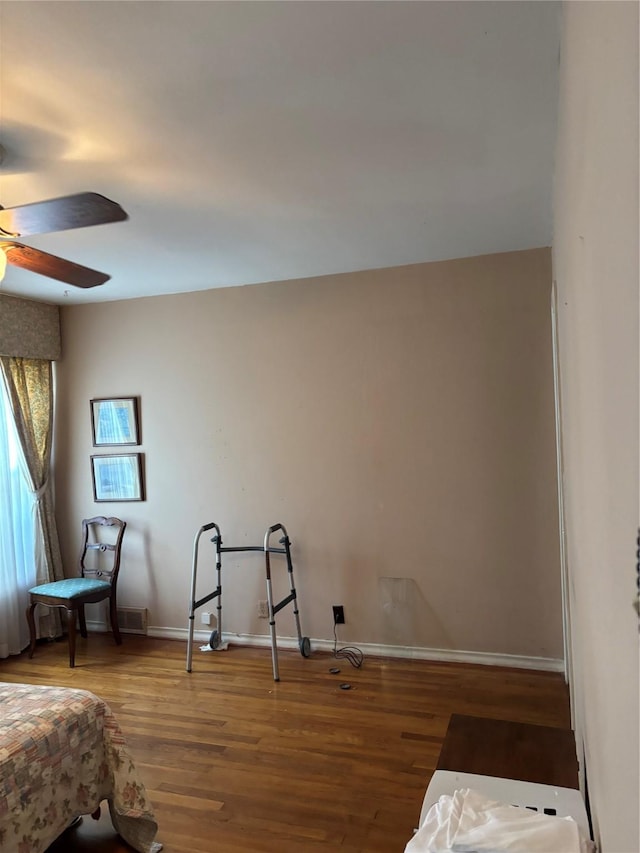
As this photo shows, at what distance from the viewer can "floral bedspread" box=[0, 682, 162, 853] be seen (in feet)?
6.15

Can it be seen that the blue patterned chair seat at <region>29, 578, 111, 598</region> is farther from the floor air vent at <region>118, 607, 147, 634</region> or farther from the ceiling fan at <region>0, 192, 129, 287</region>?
the ceiling fan at <region>0, 192, 129, 287</region>

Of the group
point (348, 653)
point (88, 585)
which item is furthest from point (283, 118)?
point (88, 585)

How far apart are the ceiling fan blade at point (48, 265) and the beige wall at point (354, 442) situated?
5.66 feet

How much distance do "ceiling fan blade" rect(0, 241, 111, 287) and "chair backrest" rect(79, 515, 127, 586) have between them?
2.42 m

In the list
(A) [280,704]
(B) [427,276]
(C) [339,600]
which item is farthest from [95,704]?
(B) [427,276]

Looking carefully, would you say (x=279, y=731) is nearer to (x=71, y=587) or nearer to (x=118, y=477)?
(x=71, y=587)

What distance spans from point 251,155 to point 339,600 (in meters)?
2.89

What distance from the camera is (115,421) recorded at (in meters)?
4.67

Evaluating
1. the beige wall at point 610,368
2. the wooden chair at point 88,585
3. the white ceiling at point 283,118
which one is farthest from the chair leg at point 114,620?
the beige wall at point 610,368

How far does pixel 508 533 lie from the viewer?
12.2 feet

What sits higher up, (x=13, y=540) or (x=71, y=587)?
(x=13, y=540)

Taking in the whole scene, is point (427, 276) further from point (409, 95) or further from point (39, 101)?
point (39, 101)

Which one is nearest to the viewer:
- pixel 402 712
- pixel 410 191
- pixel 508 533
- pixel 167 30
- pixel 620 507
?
pixel 620 507

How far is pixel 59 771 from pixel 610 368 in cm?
218
